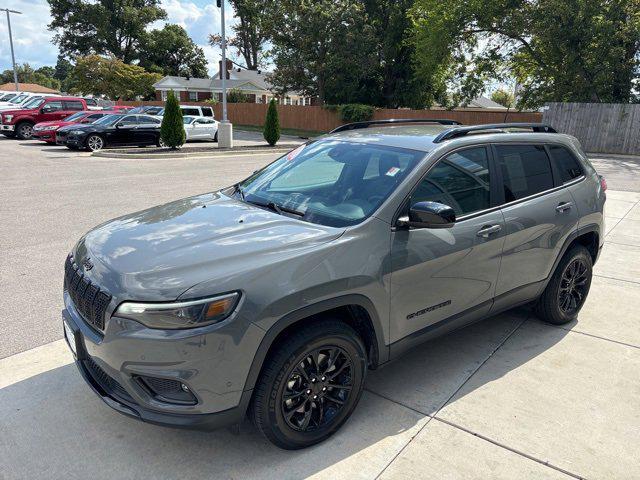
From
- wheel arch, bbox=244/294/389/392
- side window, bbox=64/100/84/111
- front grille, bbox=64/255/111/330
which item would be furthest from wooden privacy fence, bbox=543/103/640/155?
front grille, bbox=64/255/111/330

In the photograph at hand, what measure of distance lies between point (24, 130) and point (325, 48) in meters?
20.3

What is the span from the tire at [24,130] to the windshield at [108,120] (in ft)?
18.8

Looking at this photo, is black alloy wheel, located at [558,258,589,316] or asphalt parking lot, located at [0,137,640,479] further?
black alloy wheel, located at [558,258,589,316]

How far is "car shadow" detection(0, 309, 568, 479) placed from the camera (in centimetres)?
264

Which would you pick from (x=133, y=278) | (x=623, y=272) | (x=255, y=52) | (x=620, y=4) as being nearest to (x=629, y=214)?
(x=623, y=272)

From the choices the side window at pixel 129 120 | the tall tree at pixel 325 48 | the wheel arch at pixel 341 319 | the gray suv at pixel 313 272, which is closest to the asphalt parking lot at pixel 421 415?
the gray suv at pixel 313 272

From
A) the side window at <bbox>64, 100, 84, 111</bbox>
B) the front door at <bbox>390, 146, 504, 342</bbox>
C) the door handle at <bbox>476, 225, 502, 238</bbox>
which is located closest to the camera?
the front door at <bbox>390, 146, 504, 342</bbox>

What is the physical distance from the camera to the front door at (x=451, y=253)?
3029 millimetres

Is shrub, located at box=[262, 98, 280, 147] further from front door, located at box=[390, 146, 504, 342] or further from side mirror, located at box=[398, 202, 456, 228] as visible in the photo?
side mirror, located at box=[398, 202, 456, 228]

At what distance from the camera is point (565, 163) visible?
4391 mm

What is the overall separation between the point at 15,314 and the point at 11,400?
56.0 inches

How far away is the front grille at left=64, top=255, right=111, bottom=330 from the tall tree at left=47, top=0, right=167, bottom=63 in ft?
205

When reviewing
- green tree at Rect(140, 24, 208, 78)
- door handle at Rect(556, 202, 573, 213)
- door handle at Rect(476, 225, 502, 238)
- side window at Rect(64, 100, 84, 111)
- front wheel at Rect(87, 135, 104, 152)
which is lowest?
front wheel at Rect(87, 135, 104, 152)

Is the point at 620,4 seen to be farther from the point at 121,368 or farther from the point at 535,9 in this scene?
the point at 121,368
